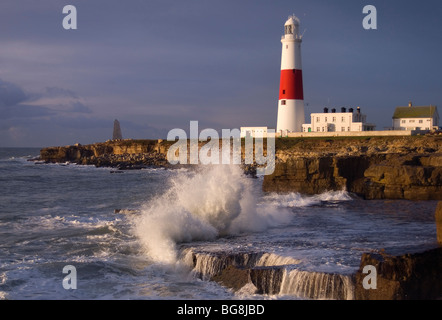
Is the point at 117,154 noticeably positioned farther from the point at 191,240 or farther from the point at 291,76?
the point at 191,240

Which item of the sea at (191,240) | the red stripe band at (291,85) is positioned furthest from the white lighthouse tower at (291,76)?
the sea at (191,240)

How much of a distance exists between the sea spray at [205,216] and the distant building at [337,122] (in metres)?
29.4

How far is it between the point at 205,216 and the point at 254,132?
1336 inches

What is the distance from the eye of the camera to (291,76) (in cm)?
3922

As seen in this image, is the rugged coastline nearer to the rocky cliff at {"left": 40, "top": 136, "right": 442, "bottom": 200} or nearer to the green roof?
the rocky cliff at {"left": 40, "top": 136, "right": 442, "bottom": 200}

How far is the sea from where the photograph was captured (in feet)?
28.6

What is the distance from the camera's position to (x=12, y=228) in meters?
14.5

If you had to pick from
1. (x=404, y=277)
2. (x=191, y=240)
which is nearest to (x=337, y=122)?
(x=191, y=240)

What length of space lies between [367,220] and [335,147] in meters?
23.0

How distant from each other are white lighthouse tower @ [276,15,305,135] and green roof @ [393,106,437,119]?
407 inches

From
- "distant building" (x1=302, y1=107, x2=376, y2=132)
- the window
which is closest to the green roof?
"distant building" (x1=302, y1=107, x2=376, y2=132)

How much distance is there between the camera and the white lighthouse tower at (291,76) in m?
39.2

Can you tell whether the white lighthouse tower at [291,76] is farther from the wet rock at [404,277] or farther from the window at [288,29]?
the wet rock at [404,277]
